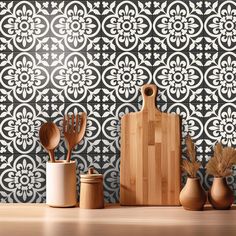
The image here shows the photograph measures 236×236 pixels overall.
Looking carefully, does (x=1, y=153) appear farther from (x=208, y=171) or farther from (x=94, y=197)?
(x=208, y=171)

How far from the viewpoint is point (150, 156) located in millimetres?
1389

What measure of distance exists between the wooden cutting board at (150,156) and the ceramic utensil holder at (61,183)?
0.51 ft

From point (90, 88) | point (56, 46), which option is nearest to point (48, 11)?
point (56, 46)

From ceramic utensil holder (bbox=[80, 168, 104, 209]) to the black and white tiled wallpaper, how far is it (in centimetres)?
11

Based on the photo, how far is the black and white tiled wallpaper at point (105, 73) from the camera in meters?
1.44

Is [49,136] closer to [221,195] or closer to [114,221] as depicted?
[114,221]

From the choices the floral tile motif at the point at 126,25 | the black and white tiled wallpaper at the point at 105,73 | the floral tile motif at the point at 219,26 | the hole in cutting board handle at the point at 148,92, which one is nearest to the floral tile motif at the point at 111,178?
the black and white tiled wallpaper at the point at 105,73

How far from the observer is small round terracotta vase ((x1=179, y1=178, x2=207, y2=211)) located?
128 centimetres

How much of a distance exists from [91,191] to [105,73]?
38 centimetres

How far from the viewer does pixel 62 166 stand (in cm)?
133

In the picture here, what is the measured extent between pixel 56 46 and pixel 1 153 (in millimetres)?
382

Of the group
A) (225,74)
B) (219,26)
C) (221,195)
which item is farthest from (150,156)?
(219,26)

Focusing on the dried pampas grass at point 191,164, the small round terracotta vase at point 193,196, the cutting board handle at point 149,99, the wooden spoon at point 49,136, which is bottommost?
the small round terracotta vase at point 193,196

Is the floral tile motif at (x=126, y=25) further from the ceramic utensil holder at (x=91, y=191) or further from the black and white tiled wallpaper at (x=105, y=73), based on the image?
the ceramic utensil holder at (x=91, y=191)
